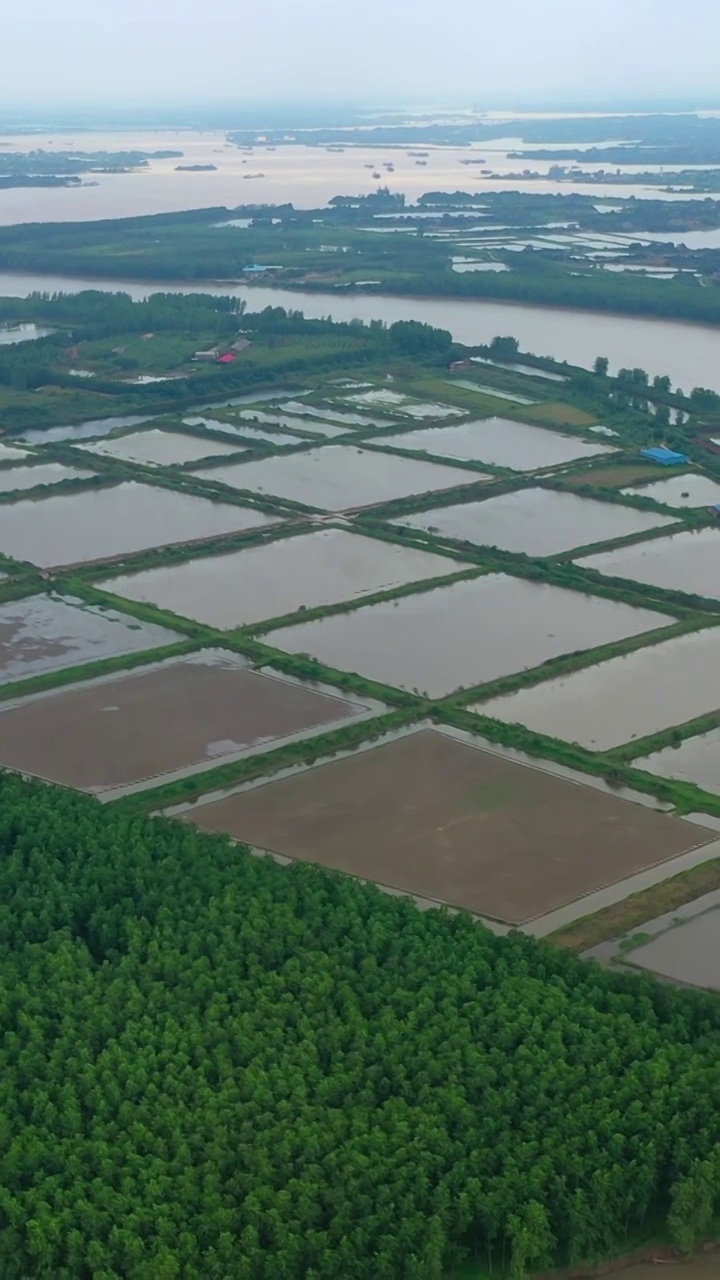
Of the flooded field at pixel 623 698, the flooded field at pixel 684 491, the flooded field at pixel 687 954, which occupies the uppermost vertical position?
the flooded field at pixel 684 491

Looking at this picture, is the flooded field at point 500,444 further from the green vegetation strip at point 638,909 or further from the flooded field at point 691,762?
the green vegetation strip at point 638,909

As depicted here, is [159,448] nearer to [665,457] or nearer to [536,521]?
[536,521]

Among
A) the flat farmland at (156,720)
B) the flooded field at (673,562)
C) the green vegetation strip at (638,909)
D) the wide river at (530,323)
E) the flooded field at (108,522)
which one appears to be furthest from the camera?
the wide river at (530,323)

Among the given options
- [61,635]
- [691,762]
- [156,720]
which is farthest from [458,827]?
[61,635]

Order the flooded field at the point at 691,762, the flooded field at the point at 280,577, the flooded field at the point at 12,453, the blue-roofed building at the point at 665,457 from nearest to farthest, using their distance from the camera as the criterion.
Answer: the flooded field at the point at 691,762 → the flooded field at the point at 280,577 → the blue-roofed building at the point at 665,457 → the flooded field at the point at 12,453

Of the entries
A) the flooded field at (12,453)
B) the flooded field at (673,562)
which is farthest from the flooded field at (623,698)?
the flooded field at (12,453)

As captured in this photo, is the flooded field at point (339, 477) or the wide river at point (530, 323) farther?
the wide river at point (530, 323)

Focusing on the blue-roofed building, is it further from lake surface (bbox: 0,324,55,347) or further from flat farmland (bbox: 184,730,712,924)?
lake surface (bbox: 0,324,55,347)
